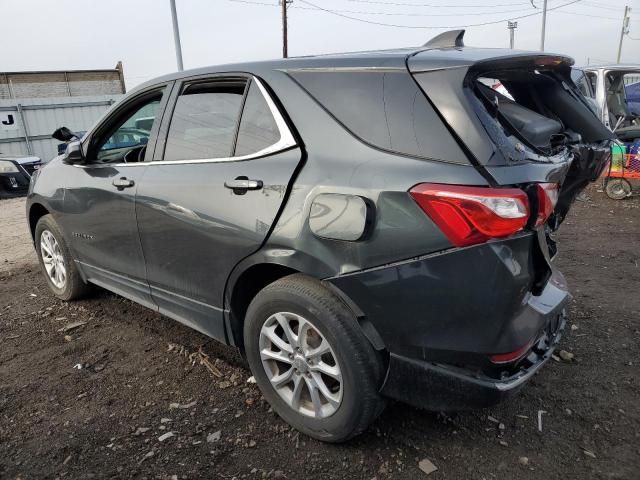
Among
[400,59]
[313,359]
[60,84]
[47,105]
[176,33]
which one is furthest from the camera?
[60,84]

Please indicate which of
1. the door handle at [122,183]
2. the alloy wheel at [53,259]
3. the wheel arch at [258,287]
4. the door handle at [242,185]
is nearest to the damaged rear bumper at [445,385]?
the wheel arch at [258,287]

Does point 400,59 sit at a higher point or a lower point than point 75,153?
higher

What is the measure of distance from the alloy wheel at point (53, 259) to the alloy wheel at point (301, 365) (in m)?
2.58

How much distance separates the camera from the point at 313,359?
2.45 meters

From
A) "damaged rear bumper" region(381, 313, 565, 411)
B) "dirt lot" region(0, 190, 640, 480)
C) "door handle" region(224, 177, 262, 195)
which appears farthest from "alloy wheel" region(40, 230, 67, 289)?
"damaged rear bumper" region(381, 313, 565, 411)

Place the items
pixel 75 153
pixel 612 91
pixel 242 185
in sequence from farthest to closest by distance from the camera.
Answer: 1. pixel 612 91
2. pixel 75 153
3. pixel 242 185

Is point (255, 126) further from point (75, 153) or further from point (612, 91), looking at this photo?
point (612, 91)

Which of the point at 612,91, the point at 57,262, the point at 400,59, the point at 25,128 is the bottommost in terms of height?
the point at 57,262

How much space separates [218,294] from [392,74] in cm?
146

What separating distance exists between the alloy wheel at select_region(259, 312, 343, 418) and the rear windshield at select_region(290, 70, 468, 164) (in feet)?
2.98

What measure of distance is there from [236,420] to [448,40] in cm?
233

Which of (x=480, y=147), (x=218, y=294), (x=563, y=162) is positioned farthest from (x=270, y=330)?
(x=563, y=162)

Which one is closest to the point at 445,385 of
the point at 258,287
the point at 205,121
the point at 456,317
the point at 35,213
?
the point at 456,317

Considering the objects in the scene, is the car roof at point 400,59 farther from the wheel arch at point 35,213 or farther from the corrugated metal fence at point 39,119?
the corrugated metal fence at point 39,119
